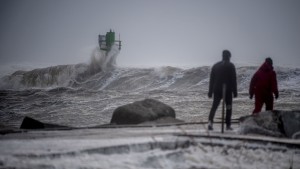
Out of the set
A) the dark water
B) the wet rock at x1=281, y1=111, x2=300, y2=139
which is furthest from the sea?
the wet rock at x1=281, y1=111, x2=300, y2=139

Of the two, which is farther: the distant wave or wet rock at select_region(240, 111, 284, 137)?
the distant wave

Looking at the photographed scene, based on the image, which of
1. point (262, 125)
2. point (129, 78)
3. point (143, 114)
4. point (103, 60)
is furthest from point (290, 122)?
point (103, 60)

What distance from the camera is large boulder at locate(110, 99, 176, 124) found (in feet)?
26.7

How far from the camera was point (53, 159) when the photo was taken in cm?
373

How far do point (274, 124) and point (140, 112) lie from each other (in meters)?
3.60

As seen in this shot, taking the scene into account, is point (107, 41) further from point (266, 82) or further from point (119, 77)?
point (266, 82)

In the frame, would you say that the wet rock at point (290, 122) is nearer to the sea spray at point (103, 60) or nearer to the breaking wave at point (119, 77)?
the breaking wave at point (119, 77)

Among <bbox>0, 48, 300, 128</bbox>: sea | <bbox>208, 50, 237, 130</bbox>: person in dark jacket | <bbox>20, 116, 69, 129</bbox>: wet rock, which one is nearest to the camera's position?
<bbox>208, 50, 237, 130</bbox>: person in dark jacket

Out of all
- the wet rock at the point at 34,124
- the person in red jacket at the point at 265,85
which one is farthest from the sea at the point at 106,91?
the person in red jacket at the point at 265,85

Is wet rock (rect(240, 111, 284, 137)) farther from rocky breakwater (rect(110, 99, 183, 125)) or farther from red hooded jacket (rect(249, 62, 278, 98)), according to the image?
rocky breakwater (rect(110, 99, 183, 125))

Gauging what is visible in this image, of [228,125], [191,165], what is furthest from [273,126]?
[191,165]

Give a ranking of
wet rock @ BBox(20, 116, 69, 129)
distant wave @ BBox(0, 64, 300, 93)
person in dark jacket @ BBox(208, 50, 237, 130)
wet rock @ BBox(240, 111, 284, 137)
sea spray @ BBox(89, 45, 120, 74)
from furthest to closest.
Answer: sea spray @ BBox(89, 45, 120, 74) < distant wave @ BBox(0, 64, 300, 93) < wet rock @ BBox(20, 116, 69, 129) < person in dark jacket @ BBox(208, 50, 237, 130) < wet rock @ BBox(240, 111, 284, 137)

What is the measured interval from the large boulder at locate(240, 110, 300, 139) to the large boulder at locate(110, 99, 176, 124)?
2.98 metres

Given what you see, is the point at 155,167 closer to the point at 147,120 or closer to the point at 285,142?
the point at 285,142
